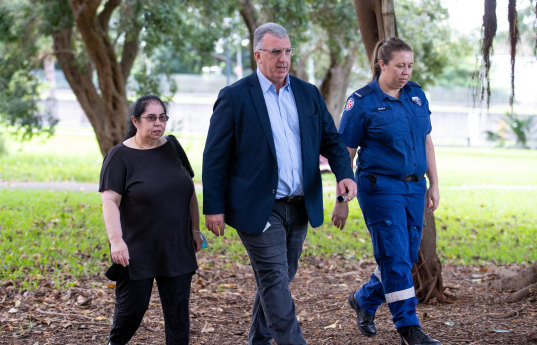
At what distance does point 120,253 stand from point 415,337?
201cm

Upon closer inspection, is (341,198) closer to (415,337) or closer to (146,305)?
(415,337)

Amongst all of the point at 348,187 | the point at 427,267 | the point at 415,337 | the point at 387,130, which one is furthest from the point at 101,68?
the point at 415,337

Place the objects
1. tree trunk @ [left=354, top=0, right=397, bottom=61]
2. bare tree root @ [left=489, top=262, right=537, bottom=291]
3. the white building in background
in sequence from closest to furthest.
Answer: tree trunk @ [left=354, top=0, right=397, bottom=61], bare tree root @ [left=489, top=262, right=537, bottom=291], the white building in background

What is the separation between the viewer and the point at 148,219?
14.7 feet

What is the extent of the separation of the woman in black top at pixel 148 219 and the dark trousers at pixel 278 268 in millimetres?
444

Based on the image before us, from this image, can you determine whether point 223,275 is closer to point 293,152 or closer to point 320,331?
point 320,331

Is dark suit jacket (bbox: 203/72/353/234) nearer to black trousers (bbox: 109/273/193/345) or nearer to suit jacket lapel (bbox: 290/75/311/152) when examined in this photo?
suit jacket lapel (bbox: 290/75/311/152)

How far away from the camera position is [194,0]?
15.7m

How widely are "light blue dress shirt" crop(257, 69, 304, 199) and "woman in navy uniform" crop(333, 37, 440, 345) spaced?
52 cm

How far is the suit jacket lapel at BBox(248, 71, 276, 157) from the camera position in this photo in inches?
174

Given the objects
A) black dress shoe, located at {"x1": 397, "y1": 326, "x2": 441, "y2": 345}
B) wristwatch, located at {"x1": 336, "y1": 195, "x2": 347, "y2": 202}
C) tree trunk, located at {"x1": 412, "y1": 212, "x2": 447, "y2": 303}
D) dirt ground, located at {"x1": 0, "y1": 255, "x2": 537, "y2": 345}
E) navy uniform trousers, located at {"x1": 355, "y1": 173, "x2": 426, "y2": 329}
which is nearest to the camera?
wristwatch, located at {"x1": 336, "y1": 195, "x2": 347, "y2": 202}

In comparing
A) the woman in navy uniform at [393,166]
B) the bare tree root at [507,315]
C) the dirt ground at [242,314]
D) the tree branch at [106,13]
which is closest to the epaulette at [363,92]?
the woman in navy uniform at [393,166]

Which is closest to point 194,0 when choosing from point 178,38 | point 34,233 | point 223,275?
point 178,38

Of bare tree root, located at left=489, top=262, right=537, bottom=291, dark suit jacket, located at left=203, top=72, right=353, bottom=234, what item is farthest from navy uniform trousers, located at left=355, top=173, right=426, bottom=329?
bare tree root, located at left=489, top=262, right=537, bottom=291
